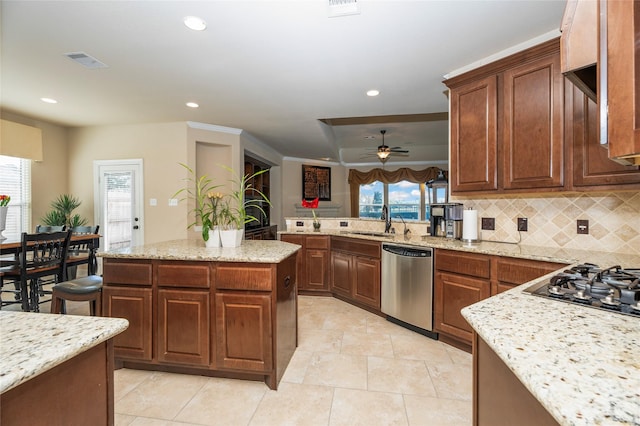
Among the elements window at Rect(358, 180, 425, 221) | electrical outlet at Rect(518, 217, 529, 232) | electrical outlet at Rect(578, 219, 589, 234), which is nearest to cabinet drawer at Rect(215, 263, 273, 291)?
electrical outlet at Rect(518, 217, 529, 232)

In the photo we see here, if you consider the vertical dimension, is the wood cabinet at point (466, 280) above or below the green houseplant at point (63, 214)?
below

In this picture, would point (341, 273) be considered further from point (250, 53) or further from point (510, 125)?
point (250, 53)

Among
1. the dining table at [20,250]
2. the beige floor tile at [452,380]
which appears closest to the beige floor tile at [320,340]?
the beige floor tile at [452,380]

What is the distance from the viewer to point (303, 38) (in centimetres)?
224

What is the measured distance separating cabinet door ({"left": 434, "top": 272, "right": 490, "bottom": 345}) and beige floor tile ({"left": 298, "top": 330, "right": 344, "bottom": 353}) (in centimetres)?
92

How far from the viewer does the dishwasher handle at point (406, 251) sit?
8.80 ft

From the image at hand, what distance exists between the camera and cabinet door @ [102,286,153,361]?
207 cm

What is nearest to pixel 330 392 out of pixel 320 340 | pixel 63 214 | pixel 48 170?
pixel 320 340

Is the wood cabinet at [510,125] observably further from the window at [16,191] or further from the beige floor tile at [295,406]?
the window at [16,191]

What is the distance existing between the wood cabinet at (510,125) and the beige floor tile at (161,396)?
272 centimetres

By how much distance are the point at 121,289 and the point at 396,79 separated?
9.98 ft

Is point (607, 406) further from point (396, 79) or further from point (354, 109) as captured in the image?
point (354, 109)

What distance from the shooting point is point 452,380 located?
80.0 inches

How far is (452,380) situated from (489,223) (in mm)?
1490
